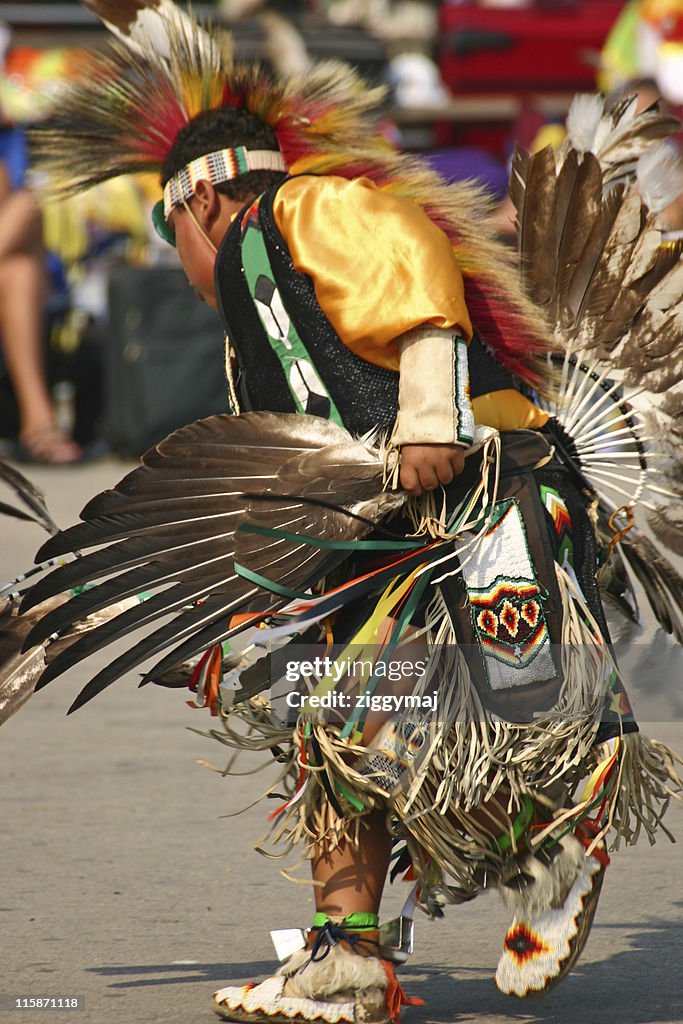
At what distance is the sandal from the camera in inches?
381

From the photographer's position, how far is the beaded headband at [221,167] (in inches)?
120

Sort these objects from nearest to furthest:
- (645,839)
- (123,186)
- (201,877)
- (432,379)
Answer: (432,379)
(201,877)
(645,839)
(123,186)

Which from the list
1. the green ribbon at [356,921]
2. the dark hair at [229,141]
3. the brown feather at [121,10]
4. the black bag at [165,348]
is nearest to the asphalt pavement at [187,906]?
the green ribbon at [356,921]

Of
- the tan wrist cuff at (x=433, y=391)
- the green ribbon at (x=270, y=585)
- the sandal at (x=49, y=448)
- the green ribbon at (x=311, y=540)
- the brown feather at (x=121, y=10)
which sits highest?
the brown feather at (x=121, y=10)

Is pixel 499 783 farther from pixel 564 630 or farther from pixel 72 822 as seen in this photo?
pixel 72 822

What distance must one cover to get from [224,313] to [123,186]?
852 centimetres

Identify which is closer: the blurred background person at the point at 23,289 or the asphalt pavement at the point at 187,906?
the asphalt pavement at the point at 187,906

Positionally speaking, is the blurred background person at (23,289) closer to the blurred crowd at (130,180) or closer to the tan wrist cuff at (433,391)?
the blurred crowd at (130,180)

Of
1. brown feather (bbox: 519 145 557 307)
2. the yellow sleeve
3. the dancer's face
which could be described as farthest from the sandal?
the yellow sleeve

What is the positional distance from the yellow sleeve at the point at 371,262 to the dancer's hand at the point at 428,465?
173 mm

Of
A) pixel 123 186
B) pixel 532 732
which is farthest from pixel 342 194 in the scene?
pixel 123 186

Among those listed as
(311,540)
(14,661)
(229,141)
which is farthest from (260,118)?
(14,661)

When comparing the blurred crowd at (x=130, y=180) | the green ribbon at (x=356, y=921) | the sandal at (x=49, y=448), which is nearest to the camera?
the green ribbon at (x=356, y=921)

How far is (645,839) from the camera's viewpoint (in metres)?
4.04
